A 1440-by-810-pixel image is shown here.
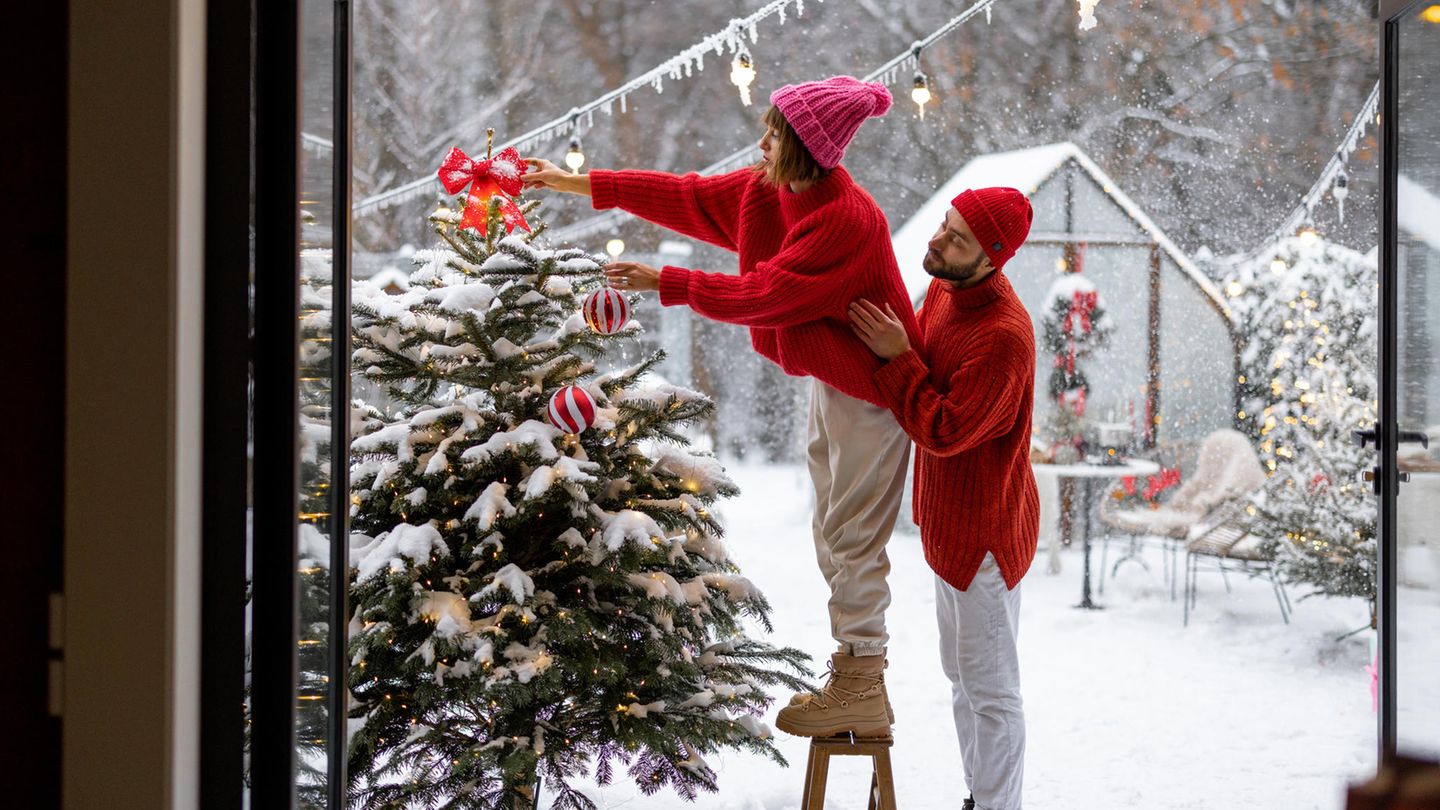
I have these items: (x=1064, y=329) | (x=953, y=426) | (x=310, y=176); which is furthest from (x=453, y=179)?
(x=1064, y=329)

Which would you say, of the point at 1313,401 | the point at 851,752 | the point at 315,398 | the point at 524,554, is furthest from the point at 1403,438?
the point at 1313,401

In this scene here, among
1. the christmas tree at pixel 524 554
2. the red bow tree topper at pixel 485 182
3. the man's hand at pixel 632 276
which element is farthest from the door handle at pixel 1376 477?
the red bow tree topper at pixel 485 182

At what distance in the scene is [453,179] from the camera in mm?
1980

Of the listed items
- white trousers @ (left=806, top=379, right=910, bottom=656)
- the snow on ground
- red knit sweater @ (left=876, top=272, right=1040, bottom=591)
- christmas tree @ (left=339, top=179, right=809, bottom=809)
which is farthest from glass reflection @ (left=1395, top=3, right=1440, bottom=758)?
christmas tree @ (left=339, top=179, right=809, bottom=809)

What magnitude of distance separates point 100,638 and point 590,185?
123 cm

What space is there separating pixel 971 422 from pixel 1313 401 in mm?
4579

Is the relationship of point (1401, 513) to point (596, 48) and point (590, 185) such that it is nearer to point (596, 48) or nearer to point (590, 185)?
point (590, 185)

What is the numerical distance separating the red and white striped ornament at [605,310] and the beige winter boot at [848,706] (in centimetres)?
74

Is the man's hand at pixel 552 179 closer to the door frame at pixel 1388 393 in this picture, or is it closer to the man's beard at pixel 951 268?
the man's beard at pixel 951 268

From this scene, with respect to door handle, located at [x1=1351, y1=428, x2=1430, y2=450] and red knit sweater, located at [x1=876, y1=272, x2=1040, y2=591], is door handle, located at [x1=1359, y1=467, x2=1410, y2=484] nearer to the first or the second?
door handle, located at [x1=1351, y1=428, x2=1430, y2=450]

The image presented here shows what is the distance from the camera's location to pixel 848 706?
1955mm

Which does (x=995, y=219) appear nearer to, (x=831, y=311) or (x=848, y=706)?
(x=831, y=311)

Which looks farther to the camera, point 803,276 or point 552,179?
point 552,179

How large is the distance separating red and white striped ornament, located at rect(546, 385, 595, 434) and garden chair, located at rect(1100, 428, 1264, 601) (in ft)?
13.8
